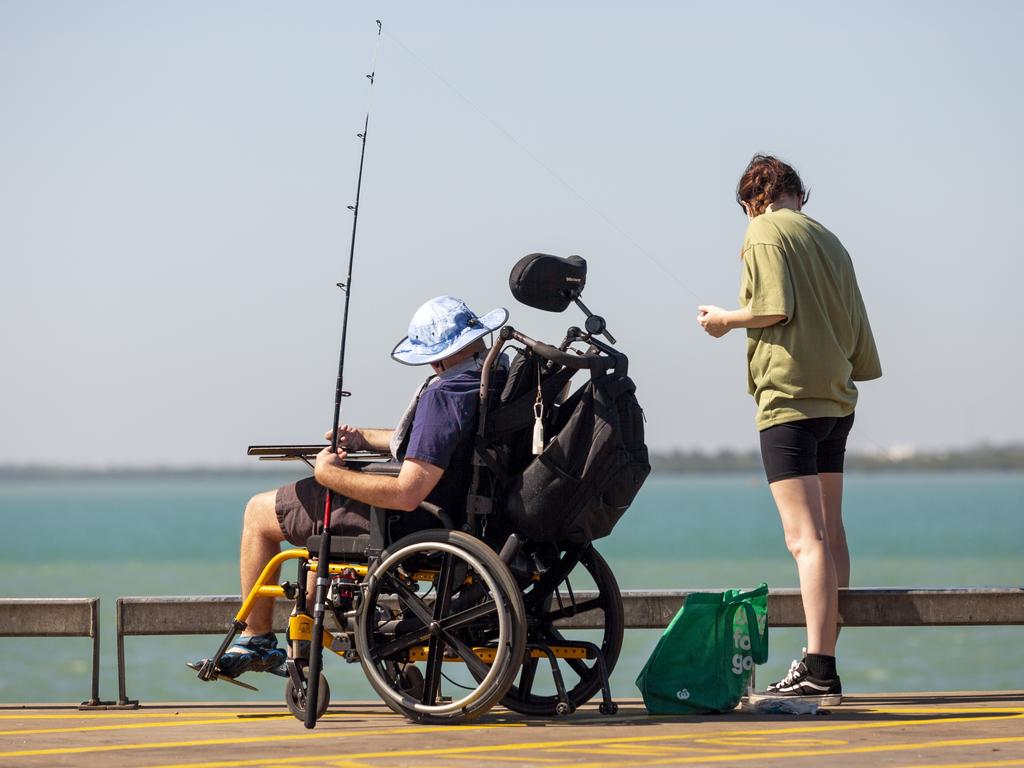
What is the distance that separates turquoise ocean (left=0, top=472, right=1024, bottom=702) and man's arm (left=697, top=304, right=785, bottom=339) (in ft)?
38.3

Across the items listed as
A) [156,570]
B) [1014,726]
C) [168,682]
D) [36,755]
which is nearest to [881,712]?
[1014,726]

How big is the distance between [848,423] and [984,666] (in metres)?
27.0

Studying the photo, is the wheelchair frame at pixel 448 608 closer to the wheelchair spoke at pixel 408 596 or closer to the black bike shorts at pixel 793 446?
the wheelchair spoke at pixel 408 596

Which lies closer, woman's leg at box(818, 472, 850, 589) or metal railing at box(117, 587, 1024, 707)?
woman's leg at box(818, 472, 850, 589)

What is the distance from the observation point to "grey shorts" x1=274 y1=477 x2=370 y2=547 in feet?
22.2

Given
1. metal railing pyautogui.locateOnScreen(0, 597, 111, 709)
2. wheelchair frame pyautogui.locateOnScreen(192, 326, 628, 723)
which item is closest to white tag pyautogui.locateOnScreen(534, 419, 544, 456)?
wheelchair frame pyautogui.locateOnScreen(192, 326, 628, 723)

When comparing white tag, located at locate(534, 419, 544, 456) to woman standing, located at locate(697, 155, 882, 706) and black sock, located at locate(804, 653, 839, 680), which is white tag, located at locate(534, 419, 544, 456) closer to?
woman standing, located at locate(697, 155, 882, 706)

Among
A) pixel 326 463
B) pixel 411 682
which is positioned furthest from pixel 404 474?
pixel 411 682

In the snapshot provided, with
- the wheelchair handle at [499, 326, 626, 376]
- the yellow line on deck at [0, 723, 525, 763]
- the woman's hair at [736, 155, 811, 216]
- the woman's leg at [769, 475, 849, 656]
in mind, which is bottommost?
the yellow line on deck at [0, 723, 525, 763]

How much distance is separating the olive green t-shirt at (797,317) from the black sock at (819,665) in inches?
32.5

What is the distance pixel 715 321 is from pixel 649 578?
49.7 meters

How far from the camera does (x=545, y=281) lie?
6.69 metres

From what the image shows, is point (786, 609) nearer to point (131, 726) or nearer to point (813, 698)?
point (813, 698)

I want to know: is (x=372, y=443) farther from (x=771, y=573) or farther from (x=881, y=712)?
(x=771, y=573)
